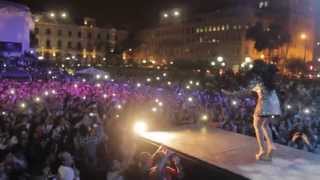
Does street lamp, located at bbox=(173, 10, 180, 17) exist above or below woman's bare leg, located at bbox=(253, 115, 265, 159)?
above

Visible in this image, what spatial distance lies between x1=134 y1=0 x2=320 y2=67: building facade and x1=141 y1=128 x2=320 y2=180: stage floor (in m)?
55.4

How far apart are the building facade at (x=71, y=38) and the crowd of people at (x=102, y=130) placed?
237 feet

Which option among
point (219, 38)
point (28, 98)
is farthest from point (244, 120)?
point (219, 38)

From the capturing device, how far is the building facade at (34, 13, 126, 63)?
90.1m

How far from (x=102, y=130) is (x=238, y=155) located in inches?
155

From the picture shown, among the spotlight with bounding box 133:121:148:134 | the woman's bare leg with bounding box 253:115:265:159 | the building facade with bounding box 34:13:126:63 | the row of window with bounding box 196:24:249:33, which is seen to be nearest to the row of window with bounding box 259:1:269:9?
the row of window with bounding box 196:24:249:33

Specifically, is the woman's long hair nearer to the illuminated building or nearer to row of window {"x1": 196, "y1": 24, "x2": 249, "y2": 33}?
the illuminated building

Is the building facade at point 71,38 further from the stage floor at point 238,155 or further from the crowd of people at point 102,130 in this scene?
the stage floor at point 238,155

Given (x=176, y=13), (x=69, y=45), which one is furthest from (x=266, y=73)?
(x=69, y=45)

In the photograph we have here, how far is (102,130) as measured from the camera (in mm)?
12594

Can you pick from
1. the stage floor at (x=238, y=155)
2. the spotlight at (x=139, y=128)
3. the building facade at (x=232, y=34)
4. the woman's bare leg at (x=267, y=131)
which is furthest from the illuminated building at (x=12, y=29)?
the woman's bare leg at (x=267, y=131)

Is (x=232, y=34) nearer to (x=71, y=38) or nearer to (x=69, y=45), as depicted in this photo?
(x=71, y=38)

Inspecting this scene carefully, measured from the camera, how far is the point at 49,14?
90.4m

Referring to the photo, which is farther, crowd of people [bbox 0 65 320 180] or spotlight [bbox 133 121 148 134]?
spotlight [bbox 133 121 148 134]
